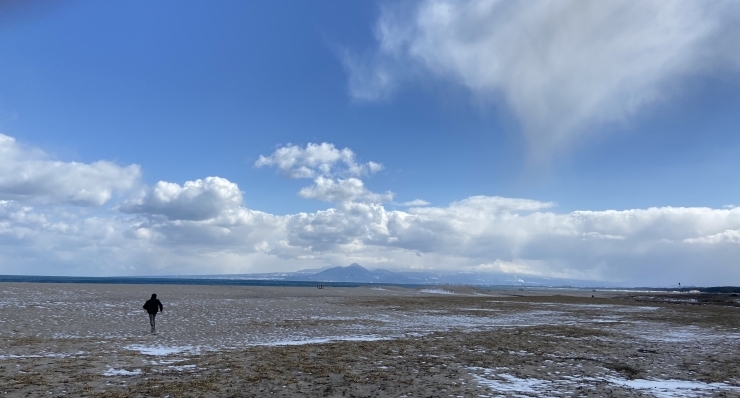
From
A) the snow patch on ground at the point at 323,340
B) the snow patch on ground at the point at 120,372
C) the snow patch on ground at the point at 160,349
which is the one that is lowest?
the snow patch on ground at the point at 323,340

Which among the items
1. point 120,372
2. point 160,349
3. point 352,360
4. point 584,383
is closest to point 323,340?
point 352,360

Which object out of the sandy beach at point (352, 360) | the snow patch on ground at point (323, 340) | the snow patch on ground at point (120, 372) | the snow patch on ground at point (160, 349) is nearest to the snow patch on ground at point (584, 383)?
the sandy beach at point (352, 360)

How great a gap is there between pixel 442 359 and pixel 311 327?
13.0m

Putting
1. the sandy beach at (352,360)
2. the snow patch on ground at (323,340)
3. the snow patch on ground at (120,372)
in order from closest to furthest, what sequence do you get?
the sandy beach at (352,360), the snow patch on ground at (120,372), the snow patch on ground at (323,340)

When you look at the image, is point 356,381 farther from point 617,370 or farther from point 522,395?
point 617,370

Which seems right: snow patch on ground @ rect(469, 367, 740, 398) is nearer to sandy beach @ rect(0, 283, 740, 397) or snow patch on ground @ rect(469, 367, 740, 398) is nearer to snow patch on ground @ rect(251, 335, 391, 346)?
sandy beach @ rect(0, 283, 740, 397)

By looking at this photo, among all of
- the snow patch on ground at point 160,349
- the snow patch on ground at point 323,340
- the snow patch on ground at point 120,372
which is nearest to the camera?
the snow patch on ground at point 120,372

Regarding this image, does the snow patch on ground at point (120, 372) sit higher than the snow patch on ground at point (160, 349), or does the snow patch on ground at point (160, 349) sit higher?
the snow patch on ground at point (120, 372)

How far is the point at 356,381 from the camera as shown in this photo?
1392 centimetres

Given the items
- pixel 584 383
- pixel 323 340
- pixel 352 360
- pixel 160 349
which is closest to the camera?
pixel 584 383

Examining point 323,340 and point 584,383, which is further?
point 323,340

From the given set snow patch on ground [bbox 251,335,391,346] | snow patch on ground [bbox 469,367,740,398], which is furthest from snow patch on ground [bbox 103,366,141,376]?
snow patch on ground [bbox 469,367,740,398]

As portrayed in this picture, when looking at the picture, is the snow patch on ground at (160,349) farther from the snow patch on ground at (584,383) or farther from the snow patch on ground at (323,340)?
the snow patch on ground at (584,383)

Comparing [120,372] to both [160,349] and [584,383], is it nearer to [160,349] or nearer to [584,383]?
[160,349]
